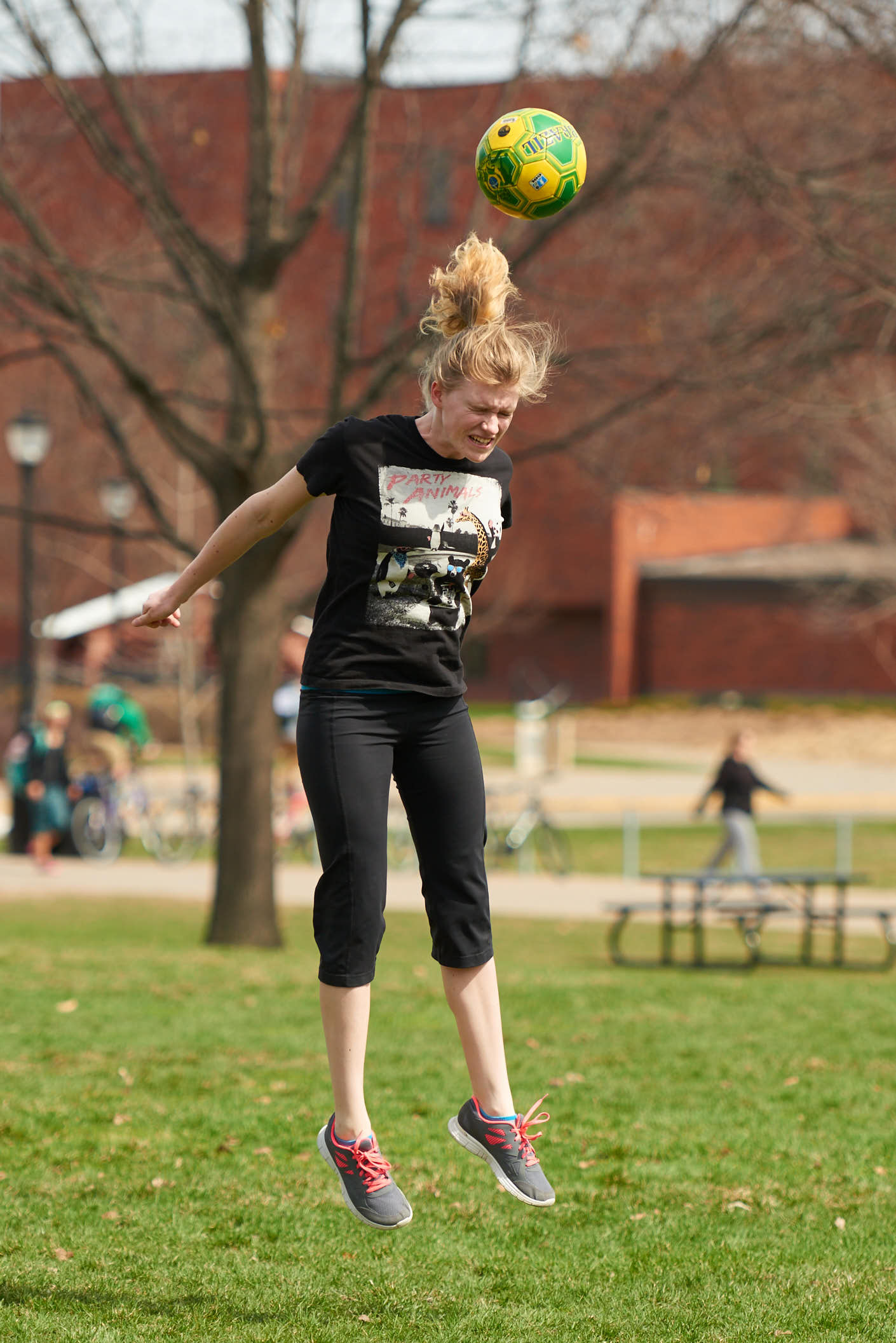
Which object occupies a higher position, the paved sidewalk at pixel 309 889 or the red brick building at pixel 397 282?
the red brick building at pixel 397 282

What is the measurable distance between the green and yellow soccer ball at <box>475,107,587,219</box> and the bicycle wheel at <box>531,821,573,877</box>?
49.6 feet

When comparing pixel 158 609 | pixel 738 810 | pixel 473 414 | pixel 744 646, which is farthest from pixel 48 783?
pixel 744 646

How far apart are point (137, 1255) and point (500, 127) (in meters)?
3.40

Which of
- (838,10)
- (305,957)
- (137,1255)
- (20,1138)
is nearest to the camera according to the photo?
(137,1255)

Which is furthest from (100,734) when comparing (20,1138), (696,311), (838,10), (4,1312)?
(4,1312)

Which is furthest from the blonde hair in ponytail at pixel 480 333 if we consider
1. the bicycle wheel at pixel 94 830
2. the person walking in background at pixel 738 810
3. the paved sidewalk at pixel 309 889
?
the bicycle wheel at pixel 94 830

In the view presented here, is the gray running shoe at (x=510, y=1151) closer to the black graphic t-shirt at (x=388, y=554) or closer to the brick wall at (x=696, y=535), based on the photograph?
the black graphic t-shirt at (x=388, y=554)

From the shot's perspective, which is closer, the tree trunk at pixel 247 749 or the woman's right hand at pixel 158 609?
the woman's right hand at pixel 158 609

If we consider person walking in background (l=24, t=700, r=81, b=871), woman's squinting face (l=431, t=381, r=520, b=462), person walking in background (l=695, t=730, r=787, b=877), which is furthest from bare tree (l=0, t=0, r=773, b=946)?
woman's squinting face (l=431, t=381, r=520, b=462)

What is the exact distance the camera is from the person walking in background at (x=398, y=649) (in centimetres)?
372

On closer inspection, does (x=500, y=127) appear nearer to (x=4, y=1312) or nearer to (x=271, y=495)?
(x=271, y=495)

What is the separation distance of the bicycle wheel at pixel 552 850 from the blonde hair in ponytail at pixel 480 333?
1584 cm

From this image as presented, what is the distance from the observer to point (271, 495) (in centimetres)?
380

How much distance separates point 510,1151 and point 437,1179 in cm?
126
